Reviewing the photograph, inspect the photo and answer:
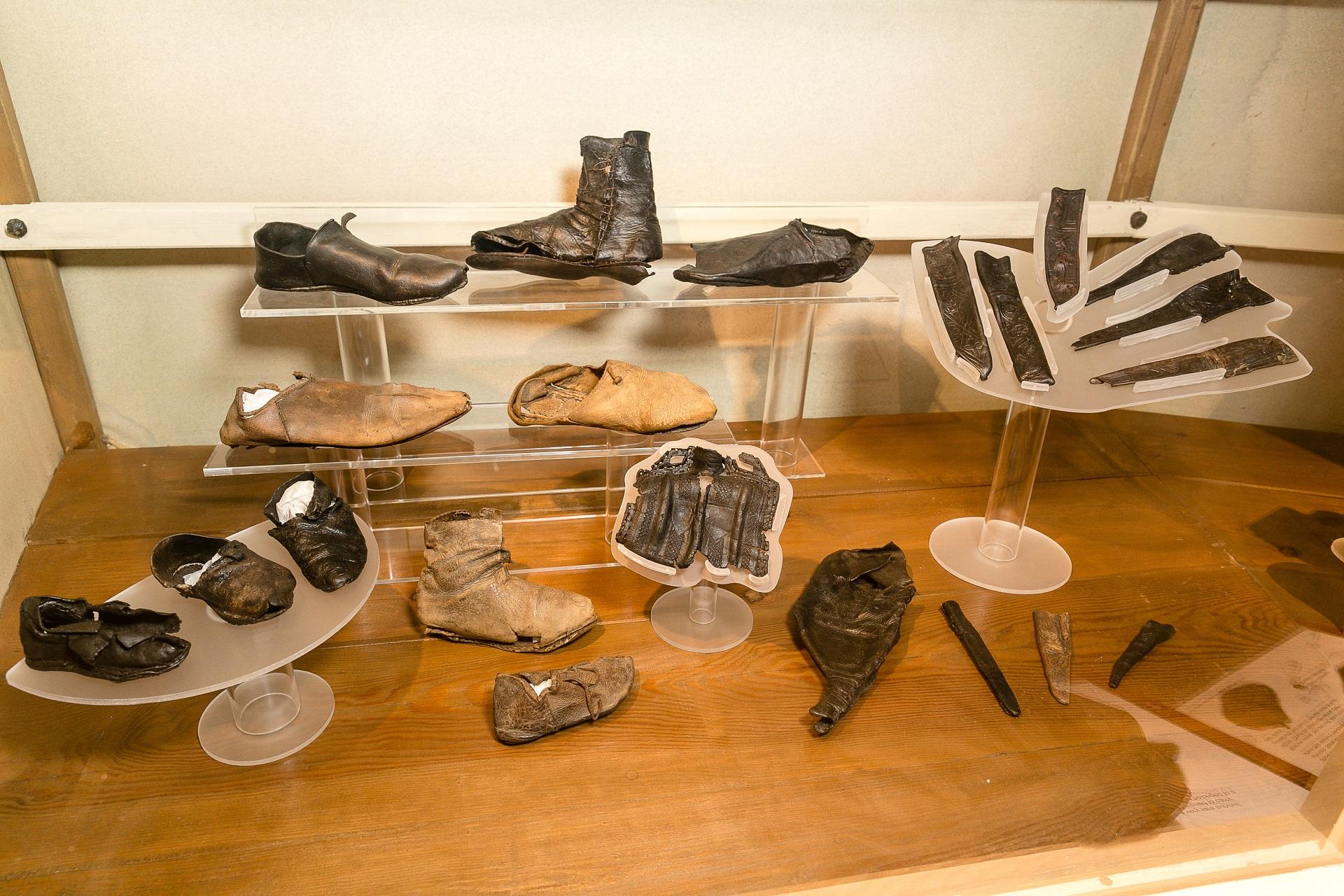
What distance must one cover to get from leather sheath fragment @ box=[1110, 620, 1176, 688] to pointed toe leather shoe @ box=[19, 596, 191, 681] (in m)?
1.67

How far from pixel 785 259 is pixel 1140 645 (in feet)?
3.55

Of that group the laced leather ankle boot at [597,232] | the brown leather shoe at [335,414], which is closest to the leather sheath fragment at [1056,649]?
the laced leather ankle boot at [597,232]

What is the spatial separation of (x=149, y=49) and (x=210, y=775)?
1.54 m

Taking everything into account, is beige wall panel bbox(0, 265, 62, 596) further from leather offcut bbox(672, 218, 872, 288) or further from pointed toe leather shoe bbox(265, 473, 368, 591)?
leather offcut bbox(672, 218, 872, 288)

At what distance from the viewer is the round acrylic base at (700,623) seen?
1.84 m

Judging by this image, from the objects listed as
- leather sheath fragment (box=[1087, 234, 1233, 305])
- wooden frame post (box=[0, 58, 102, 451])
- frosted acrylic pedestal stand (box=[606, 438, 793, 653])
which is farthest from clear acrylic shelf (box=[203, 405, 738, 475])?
leather sheath fragment (box=[1087, 234, 1233, 305])

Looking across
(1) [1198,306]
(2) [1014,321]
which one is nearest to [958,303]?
(2) [1014,321]

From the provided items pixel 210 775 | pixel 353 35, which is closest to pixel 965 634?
pixel 210 775

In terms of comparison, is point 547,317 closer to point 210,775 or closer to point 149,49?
point 149,49

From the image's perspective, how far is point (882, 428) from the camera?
9.02 ft

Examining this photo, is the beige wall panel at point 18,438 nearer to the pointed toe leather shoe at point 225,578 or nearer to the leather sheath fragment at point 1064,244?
the pointed toe leather shoe at point 225,578

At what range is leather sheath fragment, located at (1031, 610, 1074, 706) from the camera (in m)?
1.77

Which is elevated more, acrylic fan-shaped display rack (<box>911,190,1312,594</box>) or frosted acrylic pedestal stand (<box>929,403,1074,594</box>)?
acrylic fan-shaped display rack (<box>911,190,1312,594</box>)

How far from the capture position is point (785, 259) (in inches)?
78.5
